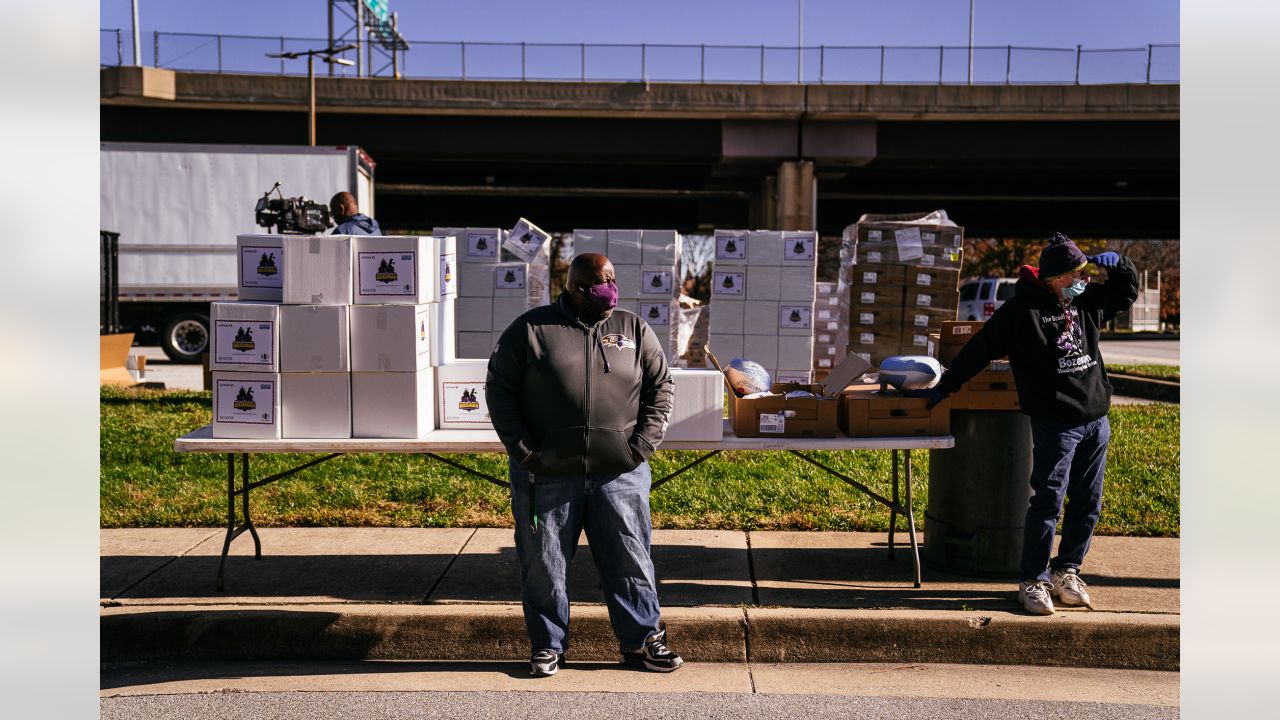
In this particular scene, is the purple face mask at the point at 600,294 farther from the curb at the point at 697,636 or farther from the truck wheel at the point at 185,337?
the truck wheel at the point at 185,337

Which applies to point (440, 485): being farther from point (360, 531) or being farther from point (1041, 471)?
point (1041, 471)

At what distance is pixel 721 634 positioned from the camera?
536 centimetres

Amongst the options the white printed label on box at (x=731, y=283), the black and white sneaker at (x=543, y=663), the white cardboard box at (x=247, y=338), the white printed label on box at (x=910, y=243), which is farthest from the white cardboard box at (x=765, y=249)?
the black and white sneaker at (x=543, y=663)

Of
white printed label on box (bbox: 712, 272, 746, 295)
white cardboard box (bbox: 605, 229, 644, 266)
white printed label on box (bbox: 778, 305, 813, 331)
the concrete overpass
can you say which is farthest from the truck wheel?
white printed label on box (bbox: 778, 305, 813, 331)

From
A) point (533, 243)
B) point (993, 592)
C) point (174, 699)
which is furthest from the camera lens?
point (533, 243)

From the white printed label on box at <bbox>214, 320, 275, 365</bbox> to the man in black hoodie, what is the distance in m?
1.60

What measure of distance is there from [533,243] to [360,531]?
624 centimetres

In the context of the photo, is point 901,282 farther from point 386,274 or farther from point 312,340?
point 312,340

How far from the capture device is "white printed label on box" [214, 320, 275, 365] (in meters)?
5.72

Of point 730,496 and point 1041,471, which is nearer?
point 1041,471

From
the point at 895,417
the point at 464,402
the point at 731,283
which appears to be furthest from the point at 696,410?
the point at 731,283

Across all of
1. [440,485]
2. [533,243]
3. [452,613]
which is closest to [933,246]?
[533,243]

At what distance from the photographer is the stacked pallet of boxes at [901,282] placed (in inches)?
460

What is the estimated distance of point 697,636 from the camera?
5.36 metres
